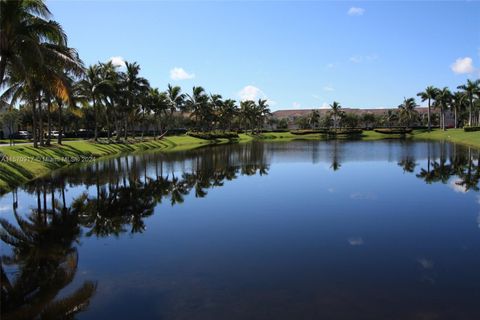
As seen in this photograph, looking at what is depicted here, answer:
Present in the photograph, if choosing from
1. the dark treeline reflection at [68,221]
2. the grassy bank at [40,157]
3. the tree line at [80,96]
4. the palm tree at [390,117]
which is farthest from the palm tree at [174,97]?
the palm tree at [390,117]

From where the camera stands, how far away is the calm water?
24.7 ft

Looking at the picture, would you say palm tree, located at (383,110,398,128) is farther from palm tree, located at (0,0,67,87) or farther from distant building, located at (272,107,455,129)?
palm tree, located at (0,0,67,87)

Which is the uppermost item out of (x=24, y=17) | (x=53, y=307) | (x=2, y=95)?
(x=24, y=17)

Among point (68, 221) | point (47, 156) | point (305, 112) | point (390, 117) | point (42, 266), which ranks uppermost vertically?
point (305, 112)

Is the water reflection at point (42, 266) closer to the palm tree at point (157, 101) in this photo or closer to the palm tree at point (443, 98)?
the palm tree at point (157, 101)

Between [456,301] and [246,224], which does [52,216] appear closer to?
[246,224]

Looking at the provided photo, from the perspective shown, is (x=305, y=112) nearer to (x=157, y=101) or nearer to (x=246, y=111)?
(x=246, y=111)

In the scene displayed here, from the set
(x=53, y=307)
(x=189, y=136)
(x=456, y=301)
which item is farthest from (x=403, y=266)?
(x=189, y=136)

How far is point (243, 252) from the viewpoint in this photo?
1077cm

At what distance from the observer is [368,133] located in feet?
333

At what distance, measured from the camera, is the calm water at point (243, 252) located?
7.54m

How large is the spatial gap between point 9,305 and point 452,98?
344 ft

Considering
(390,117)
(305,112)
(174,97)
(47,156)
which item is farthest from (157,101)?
A: (305,112)

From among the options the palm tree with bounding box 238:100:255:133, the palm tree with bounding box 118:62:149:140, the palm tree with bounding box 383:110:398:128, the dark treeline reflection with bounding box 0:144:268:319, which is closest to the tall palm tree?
the palm tree with bounding box 118:62:149:140
